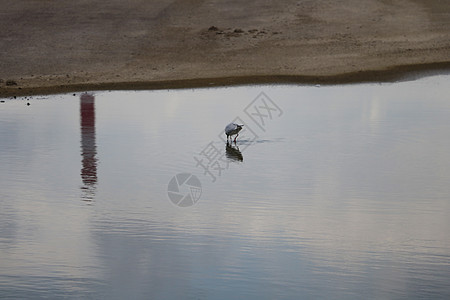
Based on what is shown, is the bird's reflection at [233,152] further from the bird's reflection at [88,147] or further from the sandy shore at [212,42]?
the sandy shore at [212,42]

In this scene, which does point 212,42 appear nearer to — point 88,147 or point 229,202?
point 88,147

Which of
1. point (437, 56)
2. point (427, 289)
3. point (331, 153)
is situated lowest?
point (427, 289)

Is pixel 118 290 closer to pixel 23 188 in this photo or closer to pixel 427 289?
pixel 427 289

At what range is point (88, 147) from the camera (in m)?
15.2

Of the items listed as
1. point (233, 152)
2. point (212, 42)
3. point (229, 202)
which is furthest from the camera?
point (212, 42)

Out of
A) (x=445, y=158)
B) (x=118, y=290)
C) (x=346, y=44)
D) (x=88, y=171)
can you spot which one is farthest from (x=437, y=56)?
(x=118, y=290)

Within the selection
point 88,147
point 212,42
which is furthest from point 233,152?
point 212,42

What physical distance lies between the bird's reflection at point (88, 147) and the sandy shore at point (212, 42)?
292 centimetres

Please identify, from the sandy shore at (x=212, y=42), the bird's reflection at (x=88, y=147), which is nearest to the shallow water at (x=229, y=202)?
the bird's reflection at (x=88, y=147)

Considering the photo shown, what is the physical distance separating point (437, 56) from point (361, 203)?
16334 mm

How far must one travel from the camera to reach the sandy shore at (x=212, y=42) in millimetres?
24250

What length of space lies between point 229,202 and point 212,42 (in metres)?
18.2

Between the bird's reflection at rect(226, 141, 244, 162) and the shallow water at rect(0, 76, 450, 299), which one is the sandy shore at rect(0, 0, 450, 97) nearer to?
the shallow water at rect(0, 76, 450, 299)

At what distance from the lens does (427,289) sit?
7.88 meters
